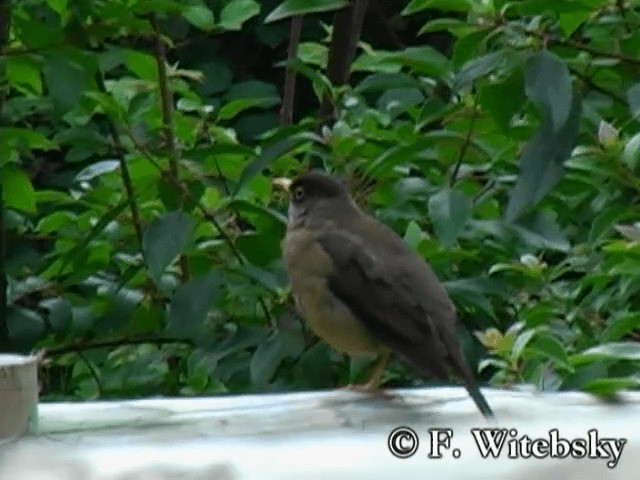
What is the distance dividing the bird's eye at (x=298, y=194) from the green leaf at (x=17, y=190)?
0.48 metres

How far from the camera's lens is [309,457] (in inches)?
36.4

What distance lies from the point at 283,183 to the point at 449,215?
→ 1.77 feet

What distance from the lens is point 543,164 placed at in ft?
7.59

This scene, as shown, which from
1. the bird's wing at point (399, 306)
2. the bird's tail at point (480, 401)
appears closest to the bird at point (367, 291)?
the bird's wing at point (399, 306)

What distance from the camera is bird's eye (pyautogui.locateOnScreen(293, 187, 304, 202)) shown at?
275 cm

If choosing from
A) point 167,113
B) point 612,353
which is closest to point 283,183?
point 167,113

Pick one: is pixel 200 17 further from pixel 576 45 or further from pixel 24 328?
pixel 576 45

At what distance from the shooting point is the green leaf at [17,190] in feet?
9.43

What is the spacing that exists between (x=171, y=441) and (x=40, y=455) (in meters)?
0.10

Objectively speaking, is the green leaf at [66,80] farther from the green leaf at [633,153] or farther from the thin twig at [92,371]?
the green leaf at [633,153]

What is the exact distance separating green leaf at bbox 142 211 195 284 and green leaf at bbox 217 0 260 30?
648 mm

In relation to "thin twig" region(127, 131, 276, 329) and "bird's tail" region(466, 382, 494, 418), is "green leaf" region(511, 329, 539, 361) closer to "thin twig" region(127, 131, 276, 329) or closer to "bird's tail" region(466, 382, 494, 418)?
"bird's tail" region(466, 382, 494, 418)

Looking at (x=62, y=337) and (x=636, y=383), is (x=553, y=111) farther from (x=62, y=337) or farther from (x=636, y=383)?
(x=62, y=337)

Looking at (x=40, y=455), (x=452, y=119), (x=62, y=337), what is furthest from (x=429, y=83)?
(x=40, y=455)
